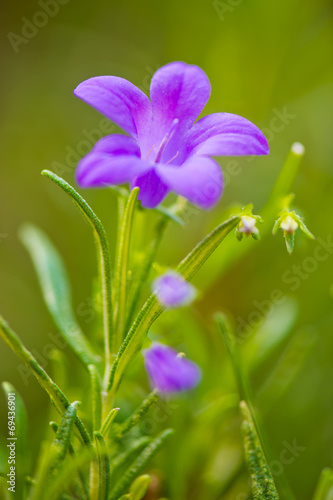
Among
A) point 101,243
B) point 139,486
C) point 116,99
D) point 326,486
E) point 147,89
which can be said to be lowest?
point 139,486

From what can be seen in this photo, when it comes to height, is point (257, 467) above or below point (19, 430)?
above

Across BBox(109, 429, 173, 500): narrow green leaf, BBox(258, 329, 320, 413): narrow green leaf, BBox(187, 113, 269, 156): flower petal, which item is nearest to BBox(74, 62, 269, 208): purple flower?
BBox(187, 113, 269, 156): flower petal

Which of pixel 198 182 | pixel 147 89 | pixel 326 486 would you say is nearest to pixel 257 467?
pixel 326 486

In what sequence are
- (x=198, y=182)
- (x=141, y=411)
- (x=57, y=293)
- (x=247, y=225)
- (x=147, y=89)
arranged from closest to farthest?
(x=198, y=182), (x=247, y=225), (x=141, y=411), (x=57, y=293), (x=147, y=89)

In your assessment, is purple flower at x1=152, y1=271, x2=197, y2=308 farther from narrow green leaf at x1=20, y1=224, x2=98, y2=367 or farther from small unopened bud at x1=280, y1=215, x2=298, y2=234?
narrow green leaf at x1=20, y1=224, x2=98, y2=367

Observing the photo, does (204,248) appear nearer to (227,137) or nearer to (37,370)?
(227,137)

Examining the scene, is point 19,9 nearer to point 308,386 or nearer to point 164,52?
point 164,52

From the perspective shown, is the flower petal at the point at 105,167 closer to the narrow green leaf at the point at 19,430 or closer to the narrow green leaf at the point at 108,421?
the narrow green leaf at the point at 108,421
